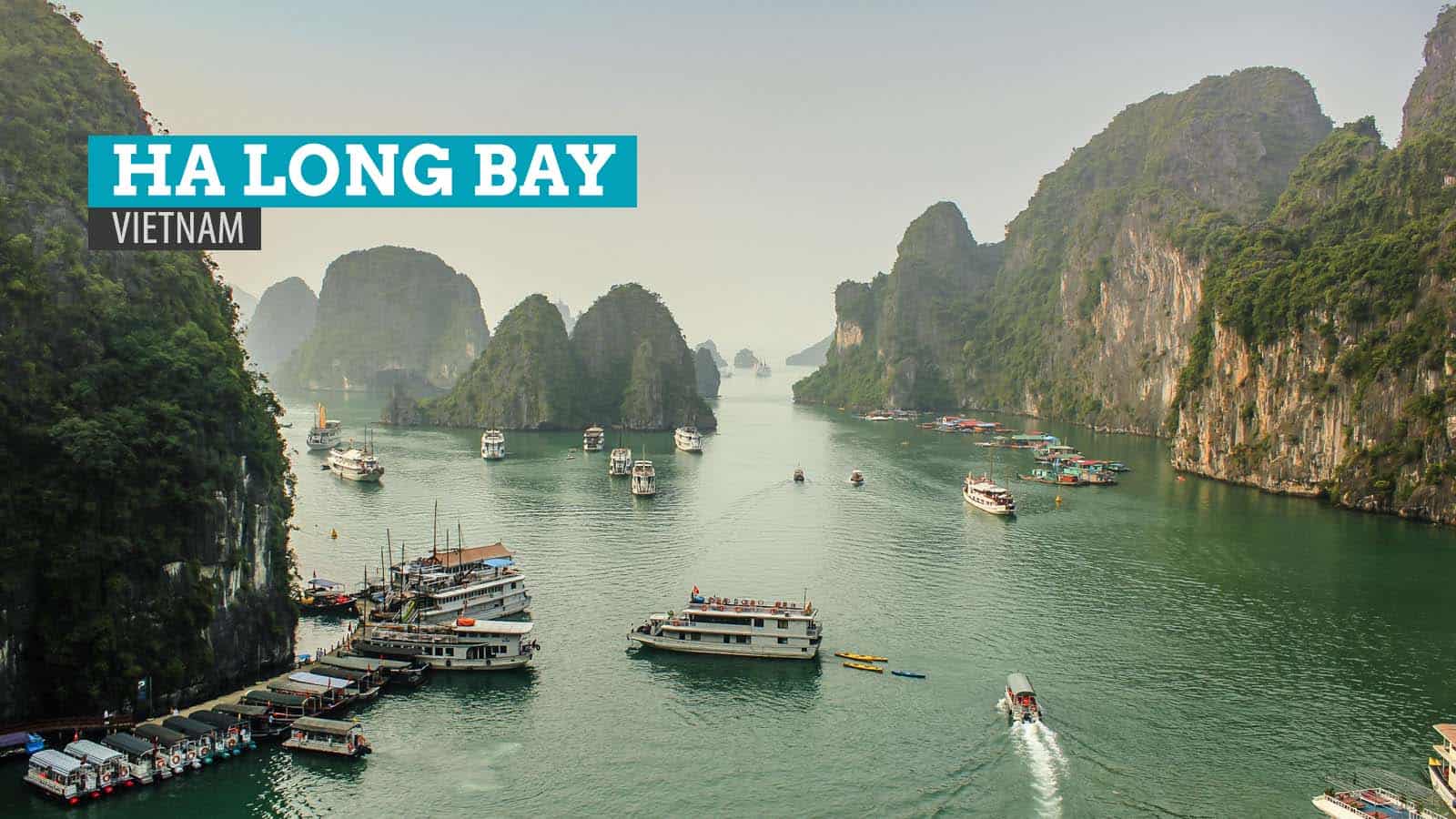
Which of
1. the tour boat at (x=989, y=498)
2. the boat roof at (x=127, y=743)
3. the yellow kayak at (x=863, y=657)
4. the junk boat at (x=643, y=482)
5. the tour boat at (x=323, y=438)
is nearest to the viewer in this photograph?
the boat roof at (x=127, y=743)

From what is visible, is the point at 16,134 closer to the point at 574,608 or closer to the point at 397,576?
the point at 397,576

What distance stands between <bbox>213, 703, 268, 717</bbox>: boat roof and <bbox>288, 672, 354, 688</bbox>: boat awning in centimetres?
218

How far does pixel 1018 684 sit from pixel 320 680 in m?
25.9

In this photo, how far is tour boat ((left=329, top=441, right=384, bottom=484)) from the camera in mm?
93562

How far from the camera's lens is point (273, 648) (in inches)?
1586

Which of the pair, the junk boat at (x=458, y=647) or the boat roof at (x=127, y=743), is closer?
the boat roof at (x=127, y=743)

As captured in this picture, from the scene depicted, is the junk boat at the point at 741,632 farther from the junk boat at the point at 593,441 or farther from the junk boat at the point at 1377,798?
the junk boat at the point at 593,441

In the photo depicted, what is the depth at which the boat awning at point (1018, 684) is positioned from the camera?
124 ft

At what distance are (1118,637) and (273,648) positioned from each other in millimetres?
36278

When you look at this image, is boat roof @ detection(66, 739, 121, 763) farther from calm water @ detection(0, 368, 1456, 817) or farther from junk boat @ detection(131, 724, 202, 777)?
calm water @ detection(0, 368, 1456, 817)

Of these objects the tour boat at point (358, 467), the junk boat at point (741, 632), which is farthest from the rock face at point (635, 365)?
the junk boat at point (741, 632)

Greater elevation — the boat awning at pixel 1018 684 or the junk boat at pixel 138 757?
the boat awning at pixel 1018 684

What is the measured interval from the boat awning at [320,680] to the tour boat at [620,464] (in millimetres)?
62399

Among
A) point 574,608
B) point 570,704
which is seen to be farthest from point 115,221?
point 574,608
